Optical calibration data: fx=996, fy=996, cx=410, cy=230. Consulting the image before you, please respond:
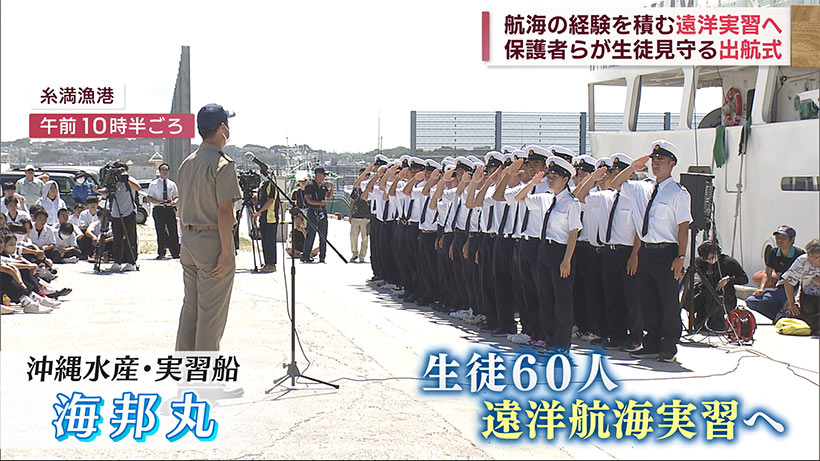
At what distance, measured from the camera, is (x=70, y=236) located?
59.8 ft

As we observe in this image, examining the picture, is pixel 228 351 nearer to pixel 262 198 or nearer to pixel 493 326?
pixel 493 326

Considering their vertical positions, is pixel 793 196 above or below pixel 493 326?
above

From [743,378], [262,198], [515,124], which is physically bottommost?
[743,378]

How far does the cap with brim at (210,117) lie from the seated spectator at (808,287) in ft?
22.1

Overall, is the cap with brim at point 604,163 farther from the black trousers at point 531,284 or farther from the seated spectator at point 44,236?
the seated spectator at point 44,236

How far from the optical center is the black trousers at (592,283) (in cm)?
988

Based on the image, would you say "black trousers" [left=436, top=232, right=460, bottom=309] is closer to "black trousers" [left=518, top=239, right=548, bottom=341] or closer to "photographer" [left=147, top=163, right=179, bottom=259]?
"black trousers" [left=518, top=239, right=548, bottom=341]

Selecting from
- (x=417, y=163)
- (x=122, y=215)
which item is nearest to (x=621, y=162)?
(x=417, y=163)

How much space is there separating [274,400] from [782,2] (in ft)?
39.2

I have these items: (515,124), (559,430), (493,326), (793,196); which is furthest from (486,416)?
(515,124)

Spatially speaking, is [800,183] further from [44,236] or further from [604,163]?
[44,236]

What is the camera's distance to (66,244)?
59.8 feet

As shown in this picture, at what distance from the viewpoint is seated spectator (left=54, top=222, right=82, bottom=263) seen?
1791cm

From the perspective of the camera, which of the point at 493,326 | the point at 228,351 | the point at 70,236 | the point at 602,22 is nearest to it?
the point at 228,351
